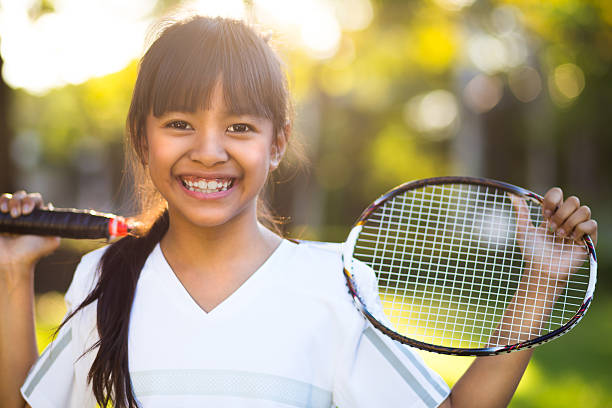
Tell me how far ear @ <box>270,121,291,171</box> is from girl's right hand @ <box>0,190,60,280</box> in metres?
0.94

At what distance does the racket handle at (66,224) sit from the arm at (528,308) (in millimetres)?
1310

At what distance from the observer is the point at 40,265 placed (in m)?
8.48

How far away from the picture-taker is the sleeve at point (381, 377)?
1.91 m

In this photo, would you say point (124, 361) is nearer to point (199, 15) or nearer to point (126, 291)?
point (126, 291)

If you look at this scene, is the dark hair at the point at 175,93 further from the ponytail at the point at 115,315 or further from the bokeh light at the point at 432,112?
the bokeh light at the point at 432,112

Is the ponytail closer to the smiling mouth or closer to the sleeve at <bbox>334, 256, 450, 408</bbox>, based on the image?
the smiling mouth

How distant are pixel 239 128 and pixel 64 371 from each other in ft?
3.26

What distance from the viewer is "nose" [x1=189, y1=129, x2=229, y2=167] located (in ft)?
6.27

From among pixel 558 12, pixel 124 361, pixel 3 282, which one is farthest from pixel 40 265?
pixel 558 12

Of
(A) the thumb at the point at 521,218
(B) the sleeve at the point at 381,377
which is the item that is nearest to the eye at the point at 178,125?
(B) the sleeve at the point at 381,377

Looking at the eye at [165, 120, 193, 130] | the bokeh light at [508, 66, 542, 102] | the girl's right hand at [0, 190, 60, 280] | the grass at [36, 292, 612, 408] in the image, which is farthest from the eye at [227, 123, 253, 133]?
the bokeh light at [508, 66, 542, 102]

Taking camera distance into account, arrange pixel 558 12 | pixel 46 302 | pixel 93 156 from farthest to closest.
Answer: pixel 93 156, pixel 558 12, pixel 46 302

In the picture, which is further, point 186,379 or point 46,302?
point 46,302

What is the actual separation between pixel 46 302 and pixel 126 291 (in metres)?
6.13
